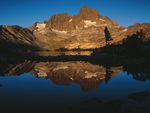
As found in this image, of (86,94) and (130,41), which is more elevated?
(130,41)

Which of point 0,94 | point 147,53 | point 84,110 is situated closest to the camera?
point 84,110

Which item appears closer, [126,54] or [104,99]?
[104,99]

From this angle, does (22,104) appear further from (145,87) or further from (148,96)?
(145,87)

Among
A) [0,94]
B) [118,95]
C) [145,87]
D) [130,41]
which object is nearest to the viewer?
[118,95]

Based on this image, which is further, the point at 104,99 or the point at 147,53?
the point at 147,53

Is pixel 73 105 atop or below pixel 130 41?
below

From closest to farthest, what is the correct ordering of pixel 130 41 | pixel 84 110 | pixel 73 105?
pixel 84 110 → pixel 73 105 → pixel 130 41

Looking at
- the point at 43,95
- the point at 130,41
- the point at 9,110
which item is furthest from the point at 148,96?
the point at 130,41

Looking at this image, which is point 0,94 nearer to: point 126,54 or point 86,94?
point 86,94

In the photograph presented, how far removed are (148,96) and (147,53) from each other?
75.4m

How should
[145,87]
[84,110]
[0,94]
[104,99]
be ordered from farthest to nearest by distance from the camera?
[145,87] < [0,94] < [104,99] < [84,110]

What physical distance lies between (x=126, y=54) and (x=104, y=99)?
90047mm

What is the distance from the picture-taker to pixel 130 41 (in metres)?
122

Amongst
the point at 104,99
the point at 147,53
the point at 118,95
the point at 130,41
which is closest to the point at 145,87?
the point at 118,95
